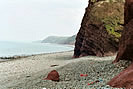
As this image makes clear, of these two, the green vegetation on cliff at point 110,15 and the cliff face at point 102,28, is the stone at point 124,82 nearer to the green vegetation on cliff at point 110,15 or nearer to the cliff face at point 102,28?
the cliff face at point 102,28

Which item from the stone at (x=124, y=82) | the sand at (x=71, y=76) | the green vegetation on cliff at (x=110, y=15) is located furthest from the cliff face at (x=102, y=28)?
the stone at (x=124, y=82)

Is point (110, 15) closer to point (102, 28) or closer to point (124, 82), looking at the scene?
point (102, 28)

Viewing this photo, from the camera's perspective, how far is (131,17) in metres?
12.3

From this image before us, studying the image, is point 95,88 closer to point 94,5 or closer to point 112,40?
point 112,40

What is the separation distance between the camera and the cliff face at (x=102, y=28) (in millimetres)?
24141

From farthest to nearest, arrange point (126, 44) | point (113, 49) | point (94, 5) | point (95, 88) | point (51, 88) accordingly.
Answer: point (94, 5) → point (113, 49) → point (126, 44) → point (51, 88) → point (95, 88)

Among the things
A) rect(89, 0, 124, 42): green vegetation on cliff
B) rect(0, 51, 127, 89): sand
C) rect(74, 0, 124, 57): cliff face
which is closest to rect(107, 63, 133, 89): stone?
rect(0, 51, 127, 89): sand

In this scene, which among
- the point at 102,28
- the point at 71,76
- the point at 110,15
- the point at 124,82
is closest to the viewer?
the point at 124,82

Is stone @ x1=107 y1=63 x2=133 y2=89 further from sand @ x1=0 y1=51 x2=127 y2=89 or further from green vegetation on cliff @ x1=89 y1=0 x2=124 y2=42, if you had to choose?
green vegetation on cliff @ x1=89 y1=0 x2=124 y2=42

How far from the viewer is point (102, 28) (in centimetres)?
2550

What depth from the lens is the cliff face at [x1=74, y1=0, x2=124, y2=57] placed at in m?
24.1

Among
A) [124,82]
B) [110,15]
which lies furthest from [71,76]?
[110,15]

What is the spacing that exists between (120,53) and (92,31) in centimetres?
1428

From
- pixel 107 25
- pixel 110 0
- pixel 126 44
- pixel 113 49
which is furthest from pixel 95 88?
pixel 110 0
